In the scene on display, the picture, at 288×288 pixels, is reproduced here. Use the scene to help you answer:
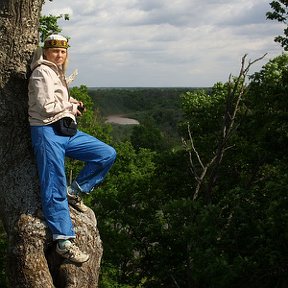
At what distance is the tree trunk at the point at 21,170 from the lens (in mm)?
4996

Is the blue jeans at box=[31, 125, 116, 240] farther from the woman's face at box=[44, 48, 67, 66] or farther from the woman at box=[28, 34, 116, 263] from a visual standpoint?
the woman's face at box=[44, 48, 67, 66]

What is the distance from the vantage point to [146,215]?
77.9 ft

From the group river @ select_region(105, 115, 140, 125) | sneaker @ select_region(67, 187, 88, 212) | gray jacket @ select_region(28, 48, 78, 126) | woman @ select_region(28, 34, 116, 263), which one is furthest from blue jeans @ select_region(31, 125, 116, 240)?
river @ select_region(105, 115, 140, 125)

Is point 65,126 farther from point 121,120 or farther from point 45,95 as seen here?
point 121,120

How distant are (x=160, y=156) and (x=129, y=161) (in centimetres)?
777

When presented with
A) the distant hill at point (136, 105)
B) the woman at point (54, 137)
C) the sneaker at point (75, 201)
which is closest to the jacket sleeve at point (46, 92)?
the woman at point (54, 137)

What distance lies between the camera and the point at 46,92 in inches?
199

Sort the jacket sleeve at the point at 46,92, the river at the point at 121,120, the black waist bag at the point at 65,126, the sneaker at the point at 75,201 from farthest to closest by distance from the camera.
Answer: the river at the point at 121,120 → the sneaker at the point at 75,201 → the black waist bag at the point at 65,126 → the jacket sleeve at the point at 46,92

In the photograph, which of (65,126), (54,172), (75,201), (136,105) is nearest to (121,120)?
(136,105)

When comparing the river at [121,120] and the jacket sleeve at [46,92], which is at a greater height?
Result: the jacket sleeve at [46,92]

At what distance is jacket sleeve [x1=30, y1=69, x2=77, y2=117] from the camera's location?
16.5 ft

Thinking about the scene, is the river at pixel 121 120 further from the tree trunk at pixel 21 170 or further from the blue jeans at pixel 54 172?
the tree trunk at pixel 21 170

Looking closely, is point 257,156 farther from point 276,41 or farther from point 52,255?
point 52,255

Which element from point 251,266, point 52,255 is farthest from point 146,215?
point 52,255
